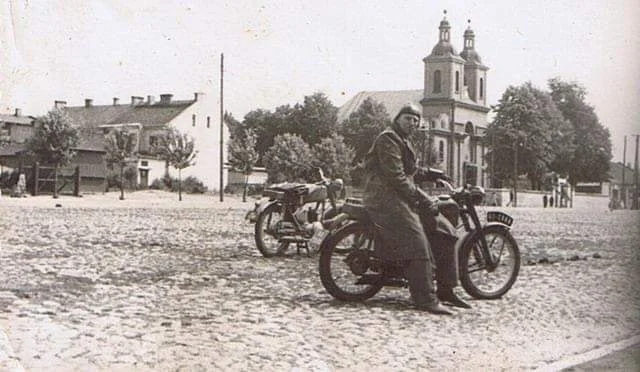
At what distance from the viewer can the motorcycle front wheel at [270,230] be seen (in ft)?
12.9

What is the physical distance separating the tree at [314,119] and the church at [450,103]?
2.1 inches

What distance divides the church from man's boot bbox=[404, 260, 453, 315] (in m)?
0.37

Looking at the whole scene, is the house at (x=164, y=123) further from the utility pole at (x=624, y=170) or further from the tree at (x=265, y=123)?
the utility pole at (x=624, y=170)

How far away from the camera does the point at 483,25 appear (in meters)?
3.46

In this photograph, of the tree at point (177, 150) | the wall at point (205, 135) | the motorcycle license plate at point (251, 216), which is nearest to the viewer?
the wall at point (205, 135)

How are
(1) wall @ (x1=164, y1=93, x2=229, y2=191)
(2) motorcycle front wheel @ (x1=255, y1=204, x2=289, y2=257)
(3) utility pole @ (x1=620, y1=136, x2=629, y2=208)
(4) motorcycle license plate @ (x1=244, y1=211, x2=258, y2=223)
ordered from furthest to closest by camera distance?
(2) motorcycle front wheel @ (x1=255, y1=204, x2=289, y2=257), (4) motorcycle license plate @ (x1=244, y1=211, x2=258, y2=223), (3) utility pole @ (x1=620, y1=136, x2=629, y2=208), (1) wall @ (x1=164, y1=93, x2=229, y2=191)

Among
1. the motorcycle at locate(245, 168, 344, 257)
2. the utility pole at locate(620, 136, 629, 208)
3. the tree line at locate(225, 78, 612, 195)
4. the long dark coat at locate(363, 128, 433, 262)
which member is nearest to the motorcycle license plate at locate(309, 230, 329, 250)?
the motorcycle at locate(245, 168, 344, 257)

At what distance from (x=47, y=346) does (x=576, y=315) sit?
202 cm

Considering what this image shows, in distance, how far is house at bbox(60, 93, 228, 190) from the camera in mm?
3189

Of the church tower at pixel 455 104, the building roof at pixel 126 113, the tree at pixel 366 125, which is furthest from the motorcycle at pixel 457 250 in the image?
the building roof at pixel 126 113

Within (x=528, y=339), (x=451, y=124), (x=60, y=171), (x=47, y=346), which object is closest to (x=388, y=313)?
(x=528, y=339)

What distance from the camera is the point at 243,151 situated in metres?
3.25

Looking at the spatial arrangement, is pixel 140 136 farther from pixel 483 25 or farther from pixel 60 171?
pixel 483 25

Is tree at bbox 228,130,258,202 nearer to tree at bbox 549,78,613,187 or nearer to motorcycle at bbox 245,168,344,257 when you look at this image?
motorcycle at bbox 245,168,344,257
